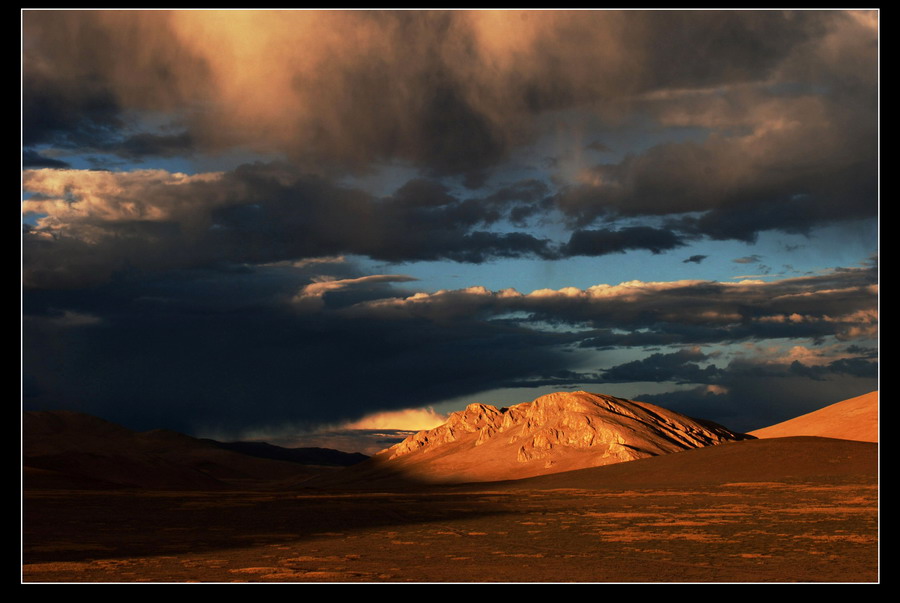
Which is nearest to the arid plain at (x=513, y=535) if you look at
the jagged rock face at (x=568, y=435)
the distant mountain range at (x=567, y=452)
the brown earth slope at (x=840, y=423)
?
the distant mountain range at (x=567, y=452)

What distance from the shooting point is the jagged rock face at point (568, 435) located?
14638 centimetres

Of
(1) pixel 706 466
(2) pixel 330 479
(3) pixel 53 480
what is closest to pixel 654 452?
(1) pixel 706 466

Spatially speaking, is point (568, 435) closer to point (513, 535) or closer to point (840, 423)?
point (840, 423)

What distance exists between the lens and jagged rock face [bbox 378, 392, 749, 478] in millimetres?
146375

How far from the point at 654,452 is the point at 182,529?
10518 cm

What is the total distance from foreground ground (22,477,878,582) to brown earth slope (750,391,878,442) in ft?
271

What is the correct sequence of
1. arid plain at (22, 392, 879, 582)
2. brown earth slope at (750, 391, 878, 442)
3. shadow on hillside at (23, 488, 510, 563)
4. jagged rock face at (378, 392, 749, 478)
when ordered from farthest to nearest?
brown earth slope at (750, 391, 878, 442), jagged rock face at (378, 392, 749, 478), shadow on hillside at (23, 488, 510, 563), arid plain at (22, 392, 879, 582)

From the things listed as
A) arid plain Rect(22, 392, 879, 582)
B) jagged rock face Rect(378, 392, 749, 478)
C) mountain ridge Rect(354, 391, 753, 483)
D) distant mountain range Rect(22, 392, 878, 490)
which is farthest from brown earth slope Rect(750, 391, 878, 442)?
arid plain Rect(22, 392, 879, 582)

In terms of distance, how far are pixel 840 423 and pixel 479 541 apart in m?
140

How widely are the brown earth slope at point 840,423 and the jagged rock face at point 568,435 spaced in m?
13.9

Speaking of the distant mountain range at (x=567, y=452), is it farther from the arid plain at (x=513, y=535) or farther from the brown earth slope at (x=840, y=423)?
the arid plain at (x=513, y=535)

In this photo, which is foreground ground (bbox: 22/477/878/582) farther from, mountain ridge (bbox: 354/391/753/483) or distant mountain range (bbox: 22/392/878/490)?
mountain ridge (bbox: 354/391/753/483)

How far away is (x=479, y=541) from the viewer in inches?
1596

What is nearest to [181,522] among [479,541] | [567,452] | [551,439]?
[479,541]
